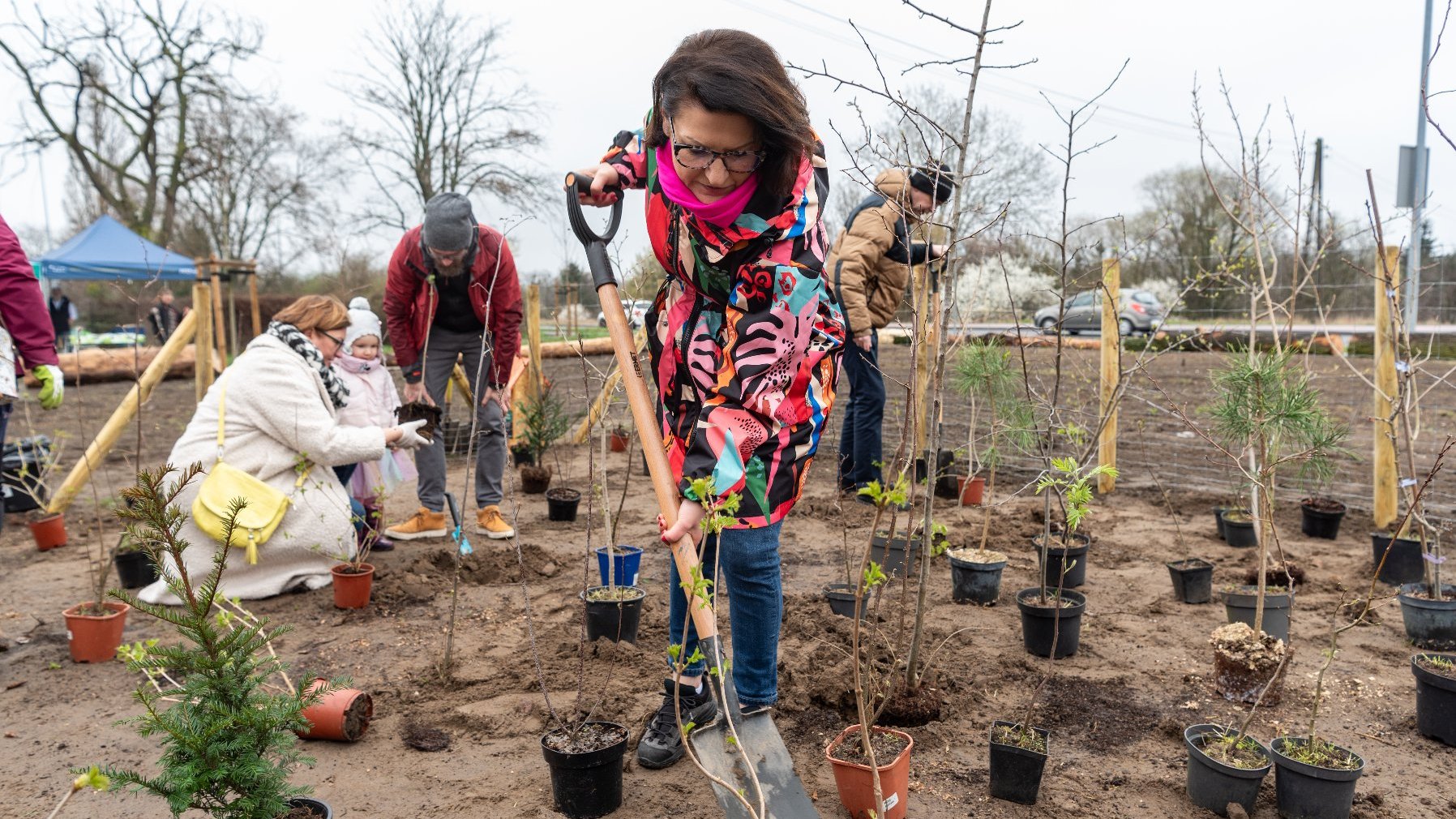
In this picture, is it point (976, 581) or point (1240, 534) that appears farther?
point (1240, 534)

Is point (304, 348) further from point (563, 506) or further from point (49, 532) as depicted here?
point (49, 532)

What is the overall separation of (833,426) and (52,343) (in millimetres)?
5891

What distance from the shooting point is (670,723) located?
2.54m

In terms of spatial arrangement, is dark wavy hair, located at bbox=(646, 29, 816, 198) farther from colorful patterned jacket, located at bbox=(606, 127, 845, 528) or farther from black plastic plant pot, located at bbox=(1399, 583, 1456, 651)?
black plastic plant pot, located at bbox=(1399, 583, 1456, 651)

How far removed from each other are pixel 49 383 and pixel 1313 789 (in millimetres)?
4307

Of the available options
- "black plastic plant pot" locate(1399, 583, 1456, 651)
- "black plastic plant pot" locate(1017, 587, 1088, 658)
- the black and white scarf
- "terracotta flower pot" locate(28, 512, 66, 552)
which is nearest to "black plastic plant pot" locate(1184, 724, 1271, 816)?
"black plastic plant pot" locate(1017, 587, 1088, 658)

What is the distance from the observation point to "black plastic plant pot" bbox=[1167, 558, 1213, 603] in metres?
3.96

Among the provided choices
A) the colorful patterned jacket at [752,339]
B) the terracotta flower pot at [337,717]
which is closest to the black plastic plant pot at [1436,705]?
the colorful patterned jacket at [752,339]

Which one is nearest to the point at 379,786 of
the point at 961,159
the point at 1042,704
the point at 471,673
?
the point at 471,673

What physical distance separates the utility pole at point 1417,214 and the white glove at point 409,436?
3.82m

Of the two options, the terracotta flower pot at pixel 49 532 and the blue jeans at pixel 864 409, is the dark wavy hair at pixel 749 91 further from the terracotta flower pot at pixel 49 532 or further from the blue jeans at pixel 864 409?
the terracotta flower pot at pixel 49 532

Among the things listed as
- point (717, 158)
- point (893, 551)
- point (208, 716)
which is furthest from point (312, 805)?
point (893, 551)

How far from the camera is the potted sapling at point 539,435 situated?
6438 mm

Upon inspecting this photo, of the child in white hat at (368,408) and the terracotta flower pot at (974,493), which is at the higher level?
the child in white hat at (368,408)
